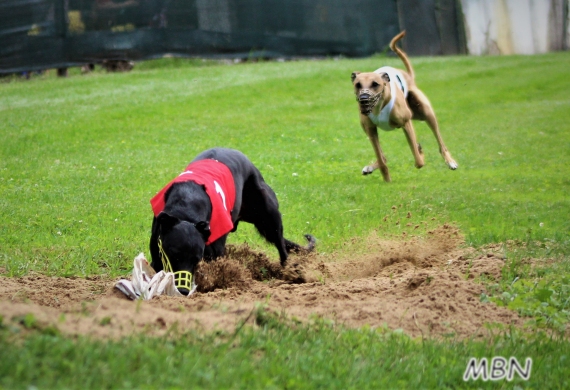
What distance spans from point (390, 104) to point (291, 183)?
7.57 ft

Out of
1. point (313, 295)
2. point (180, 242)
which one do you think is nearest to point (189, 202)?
point (180, 242)

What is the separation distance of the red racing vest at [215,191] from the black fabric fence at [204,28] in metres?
15.4

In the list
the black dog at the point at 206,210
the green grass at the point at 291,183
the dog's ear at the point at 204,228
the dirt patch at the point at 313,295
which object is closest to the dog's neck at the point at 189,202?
the black dog at the point at 206,210

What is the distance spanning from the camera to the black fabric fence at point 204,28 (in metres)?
20.8

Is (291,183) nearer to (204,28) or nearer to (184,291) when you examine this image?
(184,291)

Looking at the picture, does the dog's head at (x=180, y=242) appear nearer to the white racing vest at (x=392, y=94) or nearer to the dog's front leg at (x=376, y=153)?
the white racing vest at (x=392, y=94)

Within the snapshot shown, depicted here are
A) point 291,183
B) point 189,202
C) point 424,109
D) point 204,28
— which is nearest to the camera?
point 189,202

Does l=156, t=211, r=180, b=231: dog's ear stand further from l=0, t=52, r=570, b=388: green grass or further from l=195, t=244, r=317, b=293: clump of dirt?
l=0, t=52, r=570, b=388: green grass

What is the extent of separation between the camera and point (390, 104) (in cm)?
1023

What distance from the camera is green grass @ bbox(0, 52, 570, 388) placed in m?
3.92

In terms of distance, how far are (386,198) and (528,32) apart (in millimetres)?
18076

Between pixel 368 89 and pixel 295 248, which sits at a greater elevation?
pixel 368 89

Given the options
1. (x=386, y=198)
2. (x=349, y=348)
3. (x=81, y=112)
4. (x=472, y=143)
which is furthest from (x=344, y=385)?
(x=81, y=112)

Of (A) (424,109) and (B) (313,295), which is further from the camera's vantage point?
(A) (424,109)
